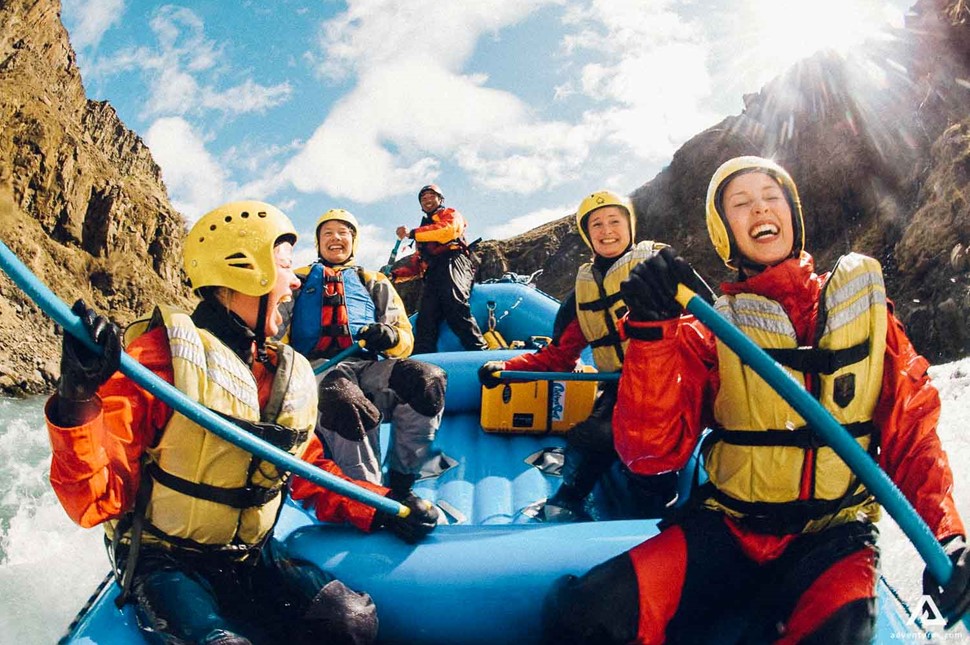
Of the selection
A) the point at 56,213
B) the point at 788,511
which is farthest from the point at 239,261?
the point at 56,213

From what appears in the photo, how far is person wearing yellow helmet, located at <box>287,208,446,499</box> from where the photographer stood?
2924 mm

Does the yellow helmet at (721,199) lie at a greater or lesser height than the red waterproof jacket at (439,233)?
lesser

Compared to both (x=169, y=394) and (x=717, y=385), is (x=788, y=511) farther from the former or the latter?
(x=169, y=394)

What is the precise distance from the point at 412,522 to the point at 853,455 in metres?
1.35

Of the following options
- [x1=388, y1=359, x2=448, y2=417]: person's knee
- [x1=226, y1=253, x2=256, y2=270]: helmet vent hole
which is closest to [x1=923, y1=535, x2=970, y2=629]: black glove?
[x1=226, y1=253, x2=256, y2=270]: helmet vent hole

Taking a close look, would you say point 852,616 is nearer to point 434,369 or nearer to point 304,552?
point 304,552

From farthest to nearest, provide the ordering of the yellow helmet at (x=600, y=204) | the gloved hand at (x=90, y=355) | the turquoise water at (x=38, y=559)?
the turquoise water at (x=38, y=559) → the yellow helmet at (x=600, y=204) → the gloved hand at (x=90, y=355)

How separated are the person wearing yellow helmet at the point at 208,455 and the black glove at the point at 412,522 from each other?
10 mm

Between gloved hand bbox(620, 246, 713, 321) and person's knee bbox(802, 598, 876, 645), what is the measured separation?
2.78ft

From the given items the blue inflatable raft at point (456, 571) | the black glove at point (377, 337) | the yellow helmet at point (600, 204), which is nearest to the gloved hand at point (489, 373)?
the black glove at point (377, 337)

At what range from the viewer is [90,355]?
1.33 meters

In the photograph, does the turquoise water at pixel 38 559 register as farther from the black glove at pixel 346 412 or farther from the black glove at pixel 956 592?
the black glove at pixel 956 592

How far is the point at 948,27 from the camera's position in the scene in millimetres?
14219

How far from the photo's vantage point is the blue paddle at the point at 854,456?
1.33m
